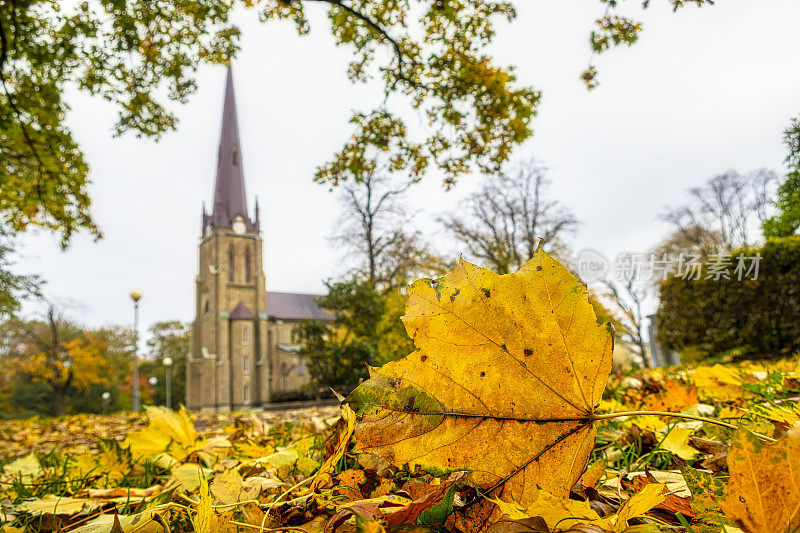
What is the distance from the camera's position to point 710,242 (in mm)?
29297

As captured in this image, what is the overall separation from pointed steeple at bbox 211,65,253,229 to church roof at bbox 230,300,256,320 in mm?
6837

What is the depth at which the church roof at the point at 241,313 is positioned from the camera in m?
37.8

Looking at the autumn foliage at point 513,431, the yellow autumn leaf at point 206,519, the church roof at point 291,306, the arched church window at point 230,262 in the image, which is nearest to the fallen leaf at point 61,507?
the autumn foliage at point 513,431

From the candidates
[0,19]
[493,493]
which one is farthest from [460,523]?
[0,19]

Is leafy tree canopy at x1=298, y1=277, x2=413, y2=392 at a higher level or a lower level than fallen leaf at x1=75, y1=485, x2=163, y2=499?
higher

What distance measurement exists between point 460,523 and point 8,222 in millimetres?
7837

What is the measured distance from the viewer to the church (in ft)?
120

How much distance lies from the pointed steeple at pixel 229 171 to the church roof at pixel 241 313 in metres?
6.84

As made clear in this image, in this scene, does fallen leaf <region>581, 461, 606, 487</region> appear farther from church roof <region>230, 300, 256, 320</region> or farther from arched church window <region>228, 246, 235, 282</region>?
arched church window <region>228, 246, 235, 282</region>

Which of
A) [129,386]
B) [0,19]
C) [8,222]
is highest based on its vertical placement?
[0,19]

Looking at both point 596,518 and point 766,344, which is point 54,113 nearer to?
point 596,518

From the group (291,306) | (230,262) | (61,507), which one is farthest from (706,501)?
(291,306)

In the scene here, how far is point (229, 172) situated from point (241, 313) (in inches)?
473

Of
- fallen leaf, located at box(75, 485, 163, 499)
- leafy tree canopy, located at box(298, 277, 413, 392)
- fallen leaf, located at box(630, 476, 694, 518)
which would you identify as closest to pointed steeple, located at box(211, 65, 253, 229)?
leafy tree canopy, located at box(298, 277, 413, 392)
